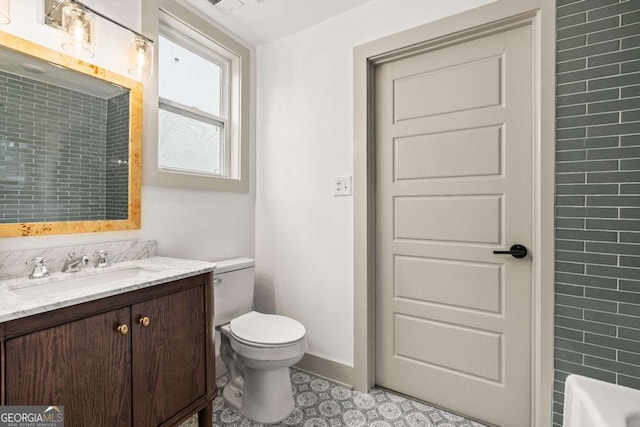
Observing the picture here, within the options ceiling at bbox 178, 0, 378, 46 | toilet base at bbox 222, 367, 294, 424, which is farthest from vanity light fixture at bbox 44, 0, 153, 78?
toilet base at bbox 222, 367, 294, 424

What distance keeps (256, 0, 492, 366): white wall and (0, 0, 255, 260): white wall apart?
0.22 meters

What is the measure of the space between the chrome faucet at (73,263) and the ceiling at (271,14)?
1572 millimetres

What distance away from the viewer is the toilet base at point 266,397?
63.4 inches

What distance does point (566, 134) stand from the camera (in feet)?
4.37

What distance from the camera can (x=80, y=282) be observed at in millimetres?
1316

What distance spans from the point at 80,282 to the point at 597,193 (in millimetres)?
2149

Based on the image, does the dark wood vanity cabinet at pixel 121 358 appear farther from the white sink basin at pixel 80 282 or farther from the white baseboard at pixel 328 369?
the white baseboard at pixel 328 369

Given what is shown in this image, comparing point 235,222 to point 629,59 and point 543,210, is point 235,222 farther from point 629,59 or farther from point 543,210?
point 629,59

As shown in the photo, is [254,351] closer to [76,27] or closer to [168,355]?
[168,355]

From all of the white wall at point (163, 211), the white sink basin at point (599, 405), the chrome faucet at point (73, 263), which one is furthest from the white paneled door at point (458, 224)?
the chrome faucet at point (73, 263)

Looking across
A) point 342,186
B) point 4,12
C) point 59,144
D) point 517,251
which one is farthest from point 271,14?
point 517,251

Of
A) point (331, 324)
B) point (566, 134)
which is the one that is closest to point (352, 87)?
point (566, 134)

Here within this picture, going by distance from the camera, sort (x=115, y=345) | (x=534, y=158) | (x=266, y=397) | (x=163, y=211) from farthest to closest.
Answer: (x=163, y=211), (x=266, y=397), (x=534, y=158), (x=115, y=345)

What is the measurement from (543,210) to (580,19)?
80 centimetres
